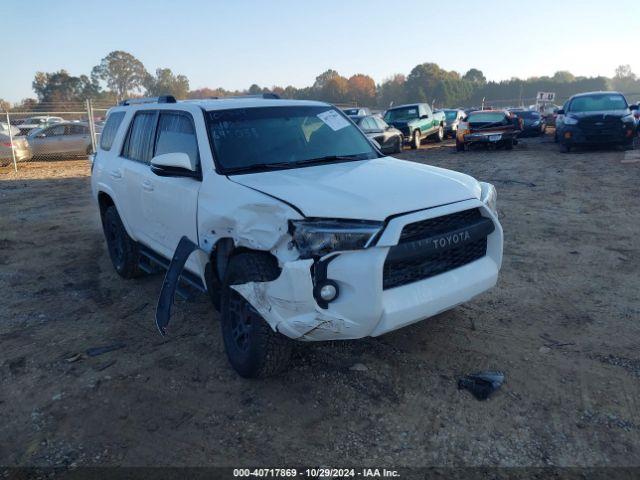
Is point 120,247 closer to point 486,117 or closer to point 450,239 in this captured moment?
point 450,239

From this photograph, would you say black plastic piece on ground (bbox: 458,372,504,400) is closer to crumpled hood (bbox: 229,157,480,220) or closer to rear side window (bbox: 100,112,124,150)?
crumpled hood (bbox: 229,157,480,220)

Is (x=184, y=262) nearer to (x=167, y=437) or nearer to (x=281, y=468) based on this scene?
(x=167, y=437)

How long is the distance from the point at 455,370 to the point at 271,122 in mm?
2427

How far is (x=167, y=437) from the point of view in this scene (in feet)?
9.48

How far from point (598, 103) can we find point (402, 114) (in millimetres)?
7414

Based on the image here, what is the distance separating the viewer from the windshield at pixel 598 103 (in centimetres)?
1448

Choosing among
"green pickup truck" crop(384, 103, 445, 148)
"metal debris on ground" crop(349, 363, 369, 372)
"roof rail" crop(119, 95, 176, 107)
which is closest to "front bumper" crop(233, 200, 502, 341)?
"metal debris on ground" crop(349, 363, 369, 372)

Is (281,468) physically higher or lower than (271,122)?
lower

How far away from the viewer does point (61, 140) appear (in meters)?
18.7

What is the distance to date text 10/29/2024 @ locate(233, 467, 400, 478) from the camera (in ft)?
8.36

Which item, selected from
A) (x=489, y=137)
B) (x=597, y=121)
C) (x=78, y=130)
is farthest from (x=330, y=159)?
(x=78, y=130)

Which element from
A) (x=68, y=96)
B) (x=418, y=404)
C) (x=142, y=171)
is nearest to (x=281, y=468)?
(x=418, y=404)

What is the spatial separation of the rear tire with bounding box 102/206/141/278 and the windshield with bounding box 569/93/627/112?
1387 centimetres

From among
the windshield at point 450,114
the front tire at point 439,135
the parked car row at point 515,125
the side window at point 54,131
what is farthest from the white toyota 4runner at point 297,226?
the windshield at point 450,114
